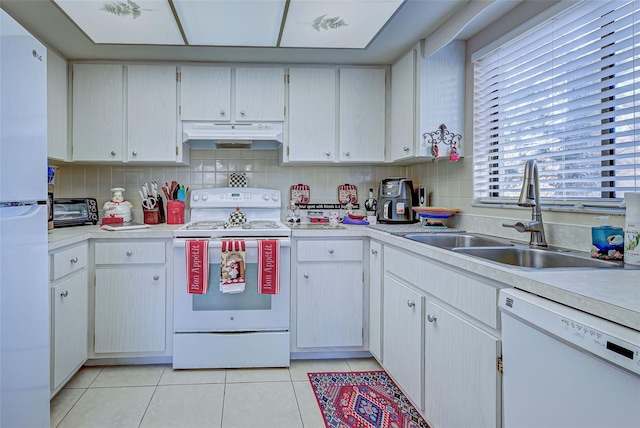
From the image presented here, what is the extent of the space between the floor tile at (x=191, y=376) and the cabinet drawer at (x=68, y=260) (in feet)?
2.73

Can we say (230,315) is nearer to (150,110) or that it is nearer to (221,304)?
(221,304)

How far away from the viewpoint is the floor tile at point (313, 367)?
233 centimetres

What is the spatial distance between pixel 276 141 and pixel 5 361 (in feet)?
6.70

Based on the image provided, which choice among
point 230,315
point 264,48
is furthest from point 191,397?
point 264,48

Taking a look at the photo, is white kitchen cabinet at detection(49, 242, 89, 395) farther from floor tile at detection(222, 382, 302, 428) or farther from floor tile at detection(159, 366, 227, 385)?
floor tile at detection(222, 382, 302, 428)

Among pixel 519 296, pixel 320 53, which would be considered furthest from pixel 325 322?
pixel 320 53

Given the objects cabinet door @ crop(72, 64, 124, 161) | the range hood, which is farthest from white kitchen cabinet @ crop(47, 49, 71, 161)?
the range hood

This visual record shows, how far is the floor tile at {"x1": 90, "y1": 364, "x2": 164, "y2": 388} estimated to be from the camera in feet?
7.21

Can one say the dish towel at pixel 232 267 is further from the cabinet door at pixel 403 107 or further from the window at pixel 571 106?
the window at pixel 571 106

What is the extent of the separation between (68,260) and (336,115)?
1.95 metres

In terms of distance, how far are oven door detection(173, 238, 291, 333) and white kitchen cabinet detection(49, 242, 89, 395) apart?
1.71ft

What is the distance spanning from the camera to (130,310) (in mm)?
2363

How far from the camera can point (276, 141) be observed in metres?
2.81

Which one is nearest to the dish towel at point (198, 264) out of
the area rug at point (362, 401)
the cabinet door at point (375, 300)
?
the area rug at point (362, 401)
